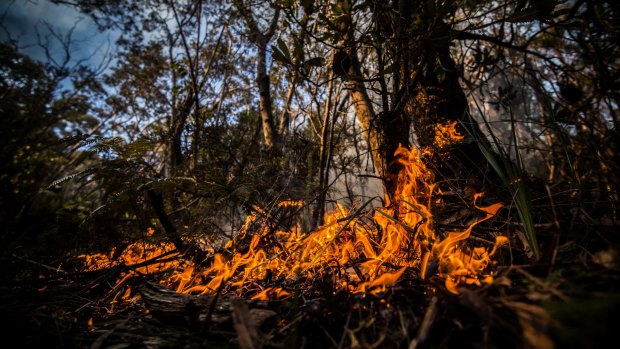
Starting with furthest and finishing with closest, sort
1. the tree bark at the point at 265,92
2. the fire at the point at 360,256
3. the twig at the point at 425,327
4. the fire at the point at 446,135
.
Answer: the tree bark at the point at 265,92, the fire at the point at 446,135, the fire at the point at 360,256, the twig at the point at 425,327

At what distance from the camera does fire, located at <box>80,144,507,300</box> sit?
903 millimetres

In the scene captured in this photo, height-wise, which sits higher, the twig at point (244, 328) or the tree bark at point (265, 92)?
the tree bark at point (265, 92)

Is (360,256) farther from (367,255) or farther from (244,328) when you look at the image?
(244,328)

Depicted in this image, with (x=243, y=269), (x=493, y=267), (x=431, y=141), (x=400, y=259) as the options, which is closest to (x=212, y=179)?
(x=243, y=269)

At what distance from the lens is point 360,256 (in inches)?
50.3

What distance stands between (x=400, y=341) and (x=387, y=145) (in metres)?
1.26

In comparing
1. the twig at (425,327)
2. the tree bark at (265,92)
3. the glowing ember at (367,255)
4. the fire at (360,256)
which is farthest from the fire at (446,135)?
the tree bark at (265,92)

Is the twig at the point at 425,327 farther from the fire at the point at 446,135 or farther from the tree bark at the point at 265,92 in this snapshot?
the tree bark at the point at 265,92

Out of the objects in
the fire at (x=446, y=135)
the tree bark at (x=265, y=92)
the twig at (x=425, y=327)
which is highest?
the tree bark at (x=265, y=92)

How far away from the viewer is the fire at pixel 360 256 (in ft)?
2.96

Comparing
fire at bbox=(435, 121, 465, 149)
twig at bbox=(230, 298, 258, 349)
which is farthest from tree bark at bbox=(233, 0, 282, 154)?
twig at bbox=(230, 298, 258, 349)

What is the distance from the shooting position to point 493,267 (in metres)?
0.89

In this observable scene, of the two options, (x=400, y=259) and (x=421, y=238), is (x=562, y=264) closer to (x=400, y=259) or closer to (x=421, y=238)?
(x=421, y=238)

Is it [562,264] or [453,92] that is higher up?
[453,92]
